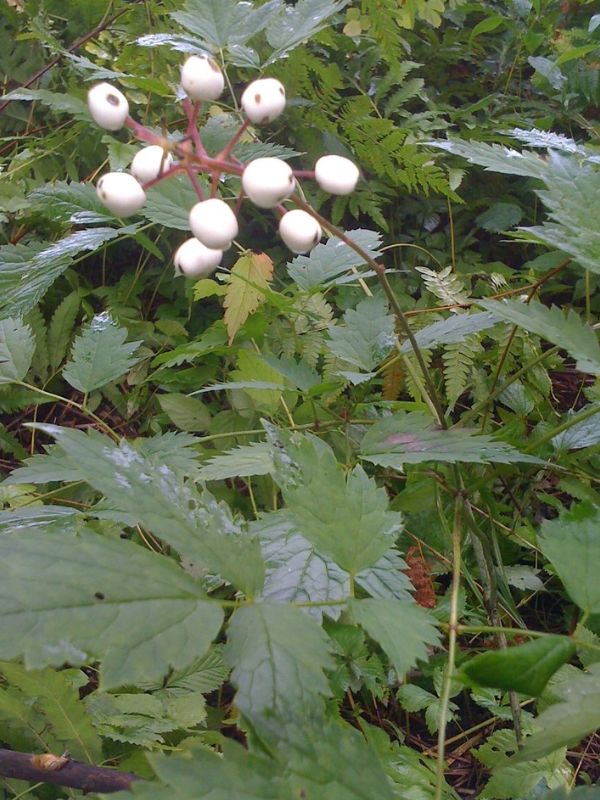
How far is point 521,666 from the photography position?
1.60ft

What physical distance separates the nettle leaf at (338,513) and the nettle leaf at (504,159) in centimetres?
41

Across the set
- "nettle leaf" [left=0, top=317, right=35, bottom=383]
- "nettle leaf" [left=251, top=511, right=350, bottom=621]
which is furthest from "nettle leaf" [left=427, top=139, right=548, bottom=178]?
"nettle leaf" [left=0, top=317, right=35, bottom=383]

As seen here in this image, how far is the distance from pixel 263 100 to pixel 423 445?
42 cm

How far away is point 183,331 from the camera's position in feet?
4.49

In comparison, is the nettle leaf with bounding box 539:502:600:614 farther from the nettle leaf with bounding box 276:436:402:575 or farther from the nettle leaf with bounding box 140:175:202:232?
the nettle leaf with bounding box 140:175:202:232

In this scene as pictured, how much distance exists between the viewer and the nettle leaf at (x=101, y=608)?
1.38 feet

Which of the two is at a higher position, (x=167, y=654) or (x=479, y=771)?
(x=167, y=654)

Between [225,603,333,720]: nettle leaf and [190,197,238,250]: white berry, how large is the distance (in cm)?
33

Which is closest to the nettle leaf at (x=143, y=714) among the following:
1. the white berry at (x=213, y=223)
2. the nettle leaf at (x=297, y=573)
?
the nettle leaf at (x=297, y=573)

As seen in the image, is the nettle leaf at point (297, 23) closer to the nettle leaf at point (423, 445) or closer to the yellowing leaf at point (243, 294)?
the yellowing leaf at point (243, 294)

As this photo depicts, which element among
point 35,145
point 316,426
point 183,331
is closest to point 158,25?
point 35,145

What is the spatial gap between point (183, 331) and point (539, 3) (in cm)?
128

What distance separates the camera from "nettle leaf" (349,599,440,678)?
1.57ft

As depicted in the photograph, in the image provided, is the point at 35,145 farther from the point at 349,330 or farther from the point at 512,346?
the point at 512,346
